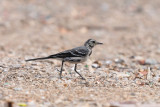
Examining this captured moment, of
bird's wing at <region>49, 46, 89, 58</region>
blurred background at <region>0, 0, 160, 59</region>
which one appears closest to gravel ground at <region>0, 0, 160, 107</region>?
blurred background at <region>0, 0, 160, 59</region>

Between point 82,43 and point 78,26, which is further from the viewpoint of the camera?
point 78,26

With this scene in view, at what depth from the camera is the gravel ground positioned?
6.79 metres

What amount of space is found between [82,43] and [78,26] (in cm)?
246

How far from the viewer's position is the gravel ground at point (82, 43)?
22.3ft

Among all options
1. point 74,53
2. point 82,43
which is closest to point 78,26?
point 82,43

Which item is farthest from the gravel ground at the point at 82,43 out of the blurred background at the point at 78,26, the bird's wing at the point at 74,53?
the bird's wing at the point at 74,53

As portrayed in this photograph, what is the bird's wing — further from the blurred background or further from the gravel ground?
the blurred background

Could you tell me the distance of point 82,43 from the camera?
48.0ft

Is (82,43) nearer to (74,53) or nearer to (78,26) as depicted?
(78,26)

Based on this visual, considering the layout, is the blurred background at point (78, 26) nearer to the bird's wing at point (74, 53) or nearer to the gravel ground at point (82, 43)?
the gravel ground at point (82, 43)

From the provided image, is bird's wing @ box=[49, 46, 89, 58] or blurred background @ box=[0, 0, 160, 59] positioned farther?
blurred background @ box=[0, 0, 160, 59]

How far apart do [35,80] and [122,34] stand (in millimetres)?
9012

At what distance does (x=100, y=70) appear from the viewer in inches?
361

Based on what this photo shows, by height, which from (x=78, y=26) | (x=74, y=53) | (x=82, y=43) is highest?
(x=78, y=26)
